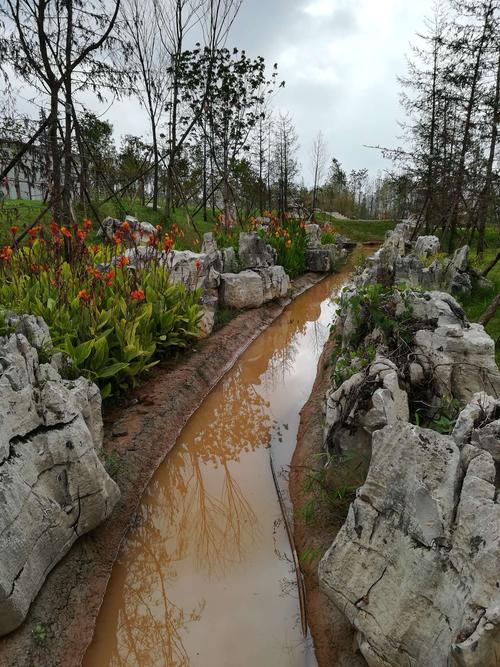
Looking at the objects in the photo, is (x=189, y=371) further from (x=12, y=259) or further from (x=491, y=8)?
(x=491, y=8)

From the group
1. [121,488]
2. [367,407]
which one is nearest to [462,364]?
[367,407]

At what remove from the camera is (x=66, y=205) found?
6766 millimetres

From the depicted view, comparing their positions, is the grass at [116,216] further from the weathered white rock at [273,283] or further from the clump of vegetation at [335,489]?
the clump of vegetation at [335,489]

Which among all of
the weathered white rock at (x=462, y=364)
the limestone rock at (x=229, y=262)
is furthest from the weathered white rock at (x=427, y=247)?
the weathered white rock at (x=462, y=364)

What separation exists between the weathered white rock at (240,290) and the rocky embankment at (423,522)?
6262 mm

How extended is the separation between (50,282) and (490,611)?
5.70 meters

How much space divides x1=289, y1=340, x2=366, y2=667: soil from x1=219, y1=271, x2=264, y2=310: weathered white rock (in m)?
4.45

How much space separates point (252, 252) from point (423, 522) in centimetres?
940

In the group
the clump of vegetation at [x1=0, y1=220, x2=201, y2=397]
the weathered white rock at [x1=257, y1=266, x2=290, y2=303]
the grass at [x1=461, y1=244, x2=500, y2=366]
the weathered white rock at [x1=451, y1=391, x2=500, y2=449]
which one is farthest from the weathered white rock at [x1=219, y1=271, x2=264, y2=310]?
the weathered white rock at [x1=451, y1=391, x2=500, y2=449]

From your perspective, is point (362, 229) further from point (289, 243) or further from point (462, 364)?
point (462, 364)

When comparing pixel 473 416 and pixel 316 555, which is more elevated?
pixel 473 416

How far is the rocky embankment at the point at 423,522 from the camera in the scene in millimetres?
1898

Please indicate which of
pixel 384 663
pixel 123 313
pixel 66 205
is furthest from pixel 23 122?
pixel 384 663

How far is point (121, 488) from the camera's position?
415 cm
